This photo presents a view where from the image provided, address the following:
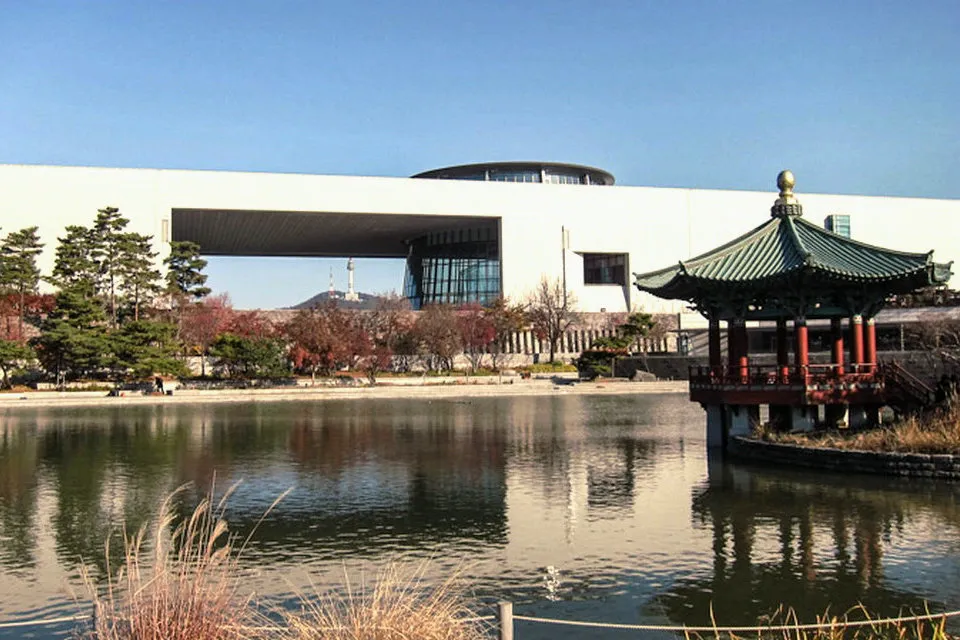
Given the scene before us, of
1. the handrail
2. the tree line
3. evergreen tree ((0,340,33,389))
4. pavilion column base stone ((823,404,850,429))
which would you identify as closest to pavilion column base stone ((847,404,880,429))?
pavilion column base stone ((823,404,850,429))

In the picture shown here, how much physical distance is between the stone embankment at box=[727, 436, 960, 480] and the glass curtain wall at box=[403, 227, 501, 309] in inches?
1631

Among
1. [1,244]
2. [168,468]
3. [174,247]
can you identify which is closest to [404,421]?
[168,468]

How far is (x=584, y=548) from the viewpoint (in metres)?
11.5

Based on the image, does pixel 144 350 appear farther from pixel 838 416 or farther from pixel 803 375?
pixel 838 416

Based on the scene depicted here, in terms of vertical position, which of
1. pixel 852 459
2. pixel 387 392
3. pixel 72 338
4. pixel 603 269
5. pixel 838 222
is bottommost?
pixel 852 459

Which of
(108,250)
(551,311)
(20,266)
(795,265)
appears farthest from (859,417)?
(20,266)

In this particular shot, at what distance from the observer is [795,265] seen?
61.0 ft

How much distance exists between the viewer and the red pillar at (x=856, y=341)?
1914cm

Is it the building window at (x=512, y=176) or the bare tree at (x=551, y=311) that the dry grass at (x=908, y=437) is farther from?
the building window at (x=512, y=176)

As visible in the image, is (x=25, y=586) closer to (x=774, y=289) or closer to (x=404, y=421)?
(x=774, y=289)

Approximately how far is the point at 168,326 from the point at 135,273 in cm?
A: 450

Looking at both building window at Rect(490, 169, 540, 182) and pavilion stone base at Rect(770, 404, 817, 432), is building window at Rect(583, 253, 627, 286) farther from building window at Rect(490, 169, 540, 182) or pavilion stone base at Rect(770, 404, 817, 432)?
pavilion stone base at Rect(770, 404, 817, 432)

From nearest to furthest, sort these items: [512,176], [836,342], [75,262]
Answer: [836,342] → [75,262] → [512,176]

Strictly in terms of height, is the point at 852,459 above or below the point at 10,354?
below
